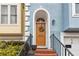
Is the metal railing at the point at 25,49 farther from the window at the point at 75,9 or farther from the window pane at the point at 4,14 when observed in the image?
the window at the point at 75,9

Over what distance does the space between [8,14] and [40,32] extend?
207 centimetres

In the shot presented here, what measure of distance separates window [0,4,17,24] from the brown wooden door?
1339 millimetres

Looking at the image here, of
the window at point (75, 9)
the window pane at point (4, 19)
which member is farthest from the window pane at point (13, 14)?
the window at point (75, 9)

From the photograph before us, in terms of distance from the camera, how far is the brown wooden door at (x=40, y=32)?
55.9ft

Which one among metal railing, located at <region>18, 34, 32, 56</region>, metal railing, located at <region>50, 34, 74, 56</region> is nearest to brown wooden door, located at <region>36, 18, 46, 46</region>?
metal railing, located at <region>50, 34, 74, 56</region>

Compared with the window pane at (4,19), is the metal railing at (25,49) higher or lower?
lower

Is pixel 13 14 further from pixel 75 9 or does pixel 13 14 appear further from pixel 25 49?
pixel 25 49

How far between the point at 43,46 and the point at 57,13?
199 cm

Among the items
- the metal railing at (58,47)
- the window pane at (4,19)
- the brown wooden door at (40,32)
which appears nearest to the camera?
the metal railing at (58,47)

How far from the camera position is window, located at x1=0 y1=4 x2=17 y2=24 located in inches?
666

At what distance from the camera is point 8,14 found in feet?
55.8

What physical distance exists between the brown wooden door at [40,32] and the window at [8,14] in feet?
4.39

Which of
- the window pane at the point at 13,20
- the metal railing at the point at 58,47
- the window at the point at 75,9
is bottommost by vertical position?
the metal railing at the point at 58,47

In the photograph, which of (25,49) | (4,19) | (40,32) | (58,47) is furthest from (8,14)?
(25,49)
